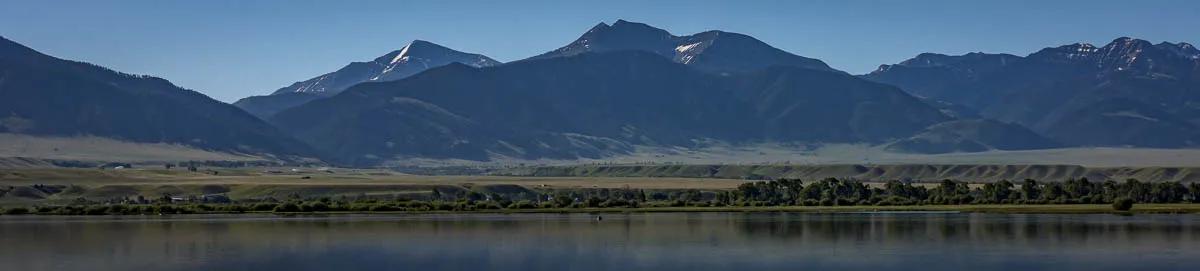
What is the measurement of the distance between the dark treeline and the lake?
33627 millimetres

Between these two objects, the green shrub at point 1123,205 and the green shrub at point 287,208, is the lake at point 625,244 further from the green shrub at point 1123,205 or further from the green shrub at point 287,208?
the green shrub at point 287,208

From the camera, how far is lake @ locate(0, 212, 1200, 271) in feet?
196

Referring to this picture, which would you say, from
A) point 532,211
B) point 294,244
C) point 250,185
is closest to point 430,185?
point 250,185

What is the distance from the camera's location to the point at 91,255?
220 feet

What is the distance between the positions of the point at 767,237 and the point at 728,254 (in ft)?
45.1

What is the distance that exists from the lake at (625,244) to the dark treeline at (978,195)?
33.6 metres

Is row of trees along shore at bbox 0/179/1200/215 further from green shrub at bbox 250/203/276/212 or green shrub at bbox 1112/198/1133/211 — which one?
green shrub at bbox 1112/198/1133/211

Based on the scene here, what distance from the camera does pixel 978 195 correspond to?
152 metres

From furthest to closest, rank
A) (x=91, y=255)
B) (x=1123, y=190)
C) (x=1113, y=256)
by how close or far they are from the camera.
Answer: (x=1123, y=190), (x=91, y=255), (x=1113, y=256)

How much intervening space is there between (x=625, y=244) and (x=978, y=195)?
8659cm

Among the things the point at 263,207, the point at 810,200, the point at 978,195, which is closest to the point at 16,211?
the point at 263,207

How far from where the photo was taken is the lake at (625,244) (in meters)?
59.7

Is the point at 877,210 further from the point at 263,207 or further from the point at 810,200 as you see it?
the point at 263,207

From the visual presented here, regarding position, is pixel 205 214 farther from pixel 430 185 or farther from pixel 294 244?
pixel 430 185
